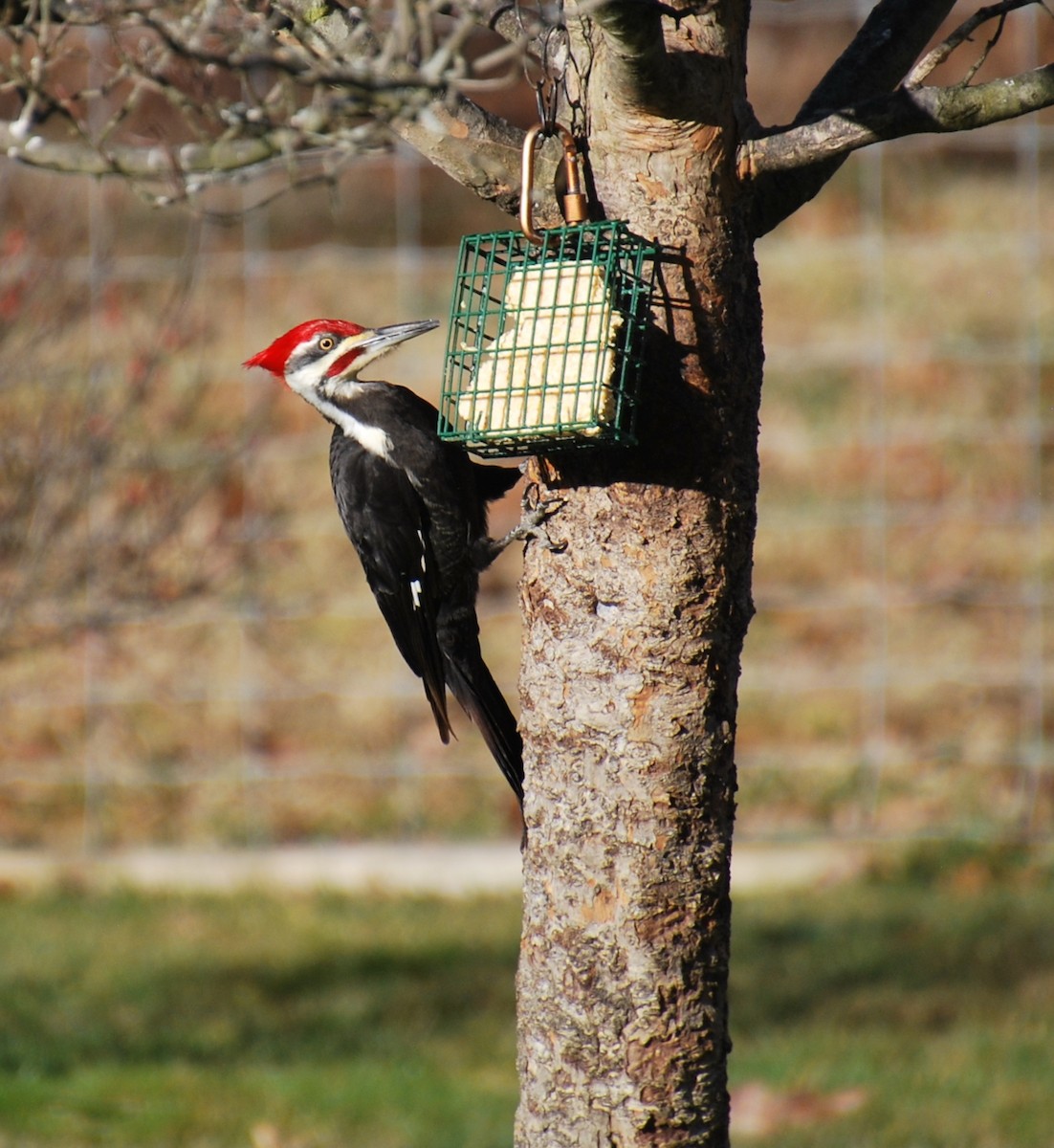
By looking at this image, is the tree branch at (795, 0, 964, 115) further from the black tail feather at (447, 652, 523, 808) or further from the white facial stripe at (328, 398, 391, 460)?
the black tail feather at (447, 652, 523, 808)

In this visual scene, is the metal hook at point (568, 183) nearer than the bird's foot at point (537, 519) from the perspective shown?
Yes

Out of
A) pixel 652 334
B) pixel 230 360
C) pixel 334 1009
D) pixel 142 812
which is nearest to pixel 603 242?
pixel 652 334

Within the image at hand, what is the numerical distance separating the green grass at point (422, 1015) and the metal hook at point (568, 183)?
2.51 meters

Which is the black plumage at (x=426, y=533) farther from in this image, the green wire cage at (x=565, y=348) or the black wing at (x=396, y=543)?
the green wire cage at (x=565, y=348)

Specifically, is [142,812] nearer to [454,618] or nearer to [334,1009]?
[334,1009]

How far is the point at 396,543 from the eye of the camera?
4078 millimetres

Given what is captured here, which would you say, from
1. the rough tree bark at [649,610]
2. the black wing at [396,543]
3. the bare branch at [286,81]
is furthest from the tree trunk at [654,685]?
the black wing at [396,543]

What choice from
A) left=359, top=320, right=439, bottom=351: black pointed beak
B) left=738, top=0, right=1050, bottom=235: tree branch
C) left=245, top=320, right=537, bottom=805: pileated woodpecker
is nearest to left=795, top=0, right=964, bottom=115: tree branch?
left=738, top=0, right=1050, bottom=235: tree branch

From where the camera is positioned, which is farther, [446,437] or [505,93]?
[505,93]

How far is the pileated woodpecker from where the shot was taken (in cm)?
401

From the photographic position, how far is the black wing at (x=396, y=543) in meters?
4.06

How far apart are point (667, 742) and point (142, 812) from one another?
503cm

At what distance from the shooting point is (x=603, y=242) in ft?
8.83

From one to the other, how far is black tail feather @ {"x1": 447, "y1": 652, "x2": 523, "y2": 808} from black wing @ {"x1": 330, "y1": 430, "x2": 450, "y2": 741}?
55 mm
